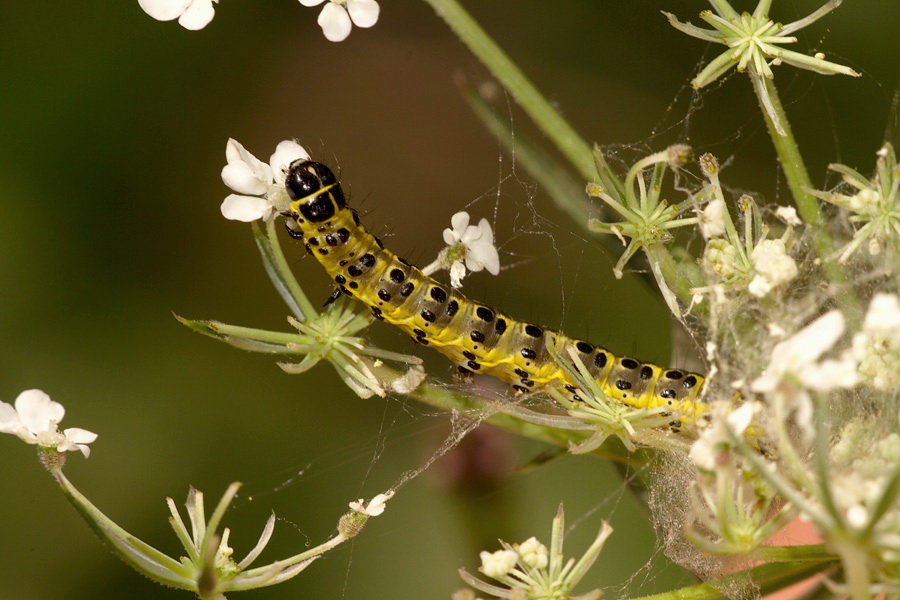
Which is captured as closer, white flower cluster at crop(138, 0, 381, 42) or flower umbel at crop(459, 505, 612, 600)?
flower umbel at crop(459, 505, 612, 600)

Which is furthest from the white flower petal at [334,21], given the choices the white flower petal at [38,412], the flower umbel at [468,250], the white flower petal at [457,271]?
the white flower petal at [38,412]

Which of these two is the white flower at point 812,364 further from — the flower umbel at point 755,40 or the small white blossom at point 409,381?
the small white blossom at point 409,381

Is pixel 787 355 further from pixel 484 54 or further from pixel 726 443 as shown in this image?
pixel 484 54

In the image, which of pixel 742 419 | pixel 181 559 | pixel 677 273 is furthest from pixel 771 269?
pixel 181 559

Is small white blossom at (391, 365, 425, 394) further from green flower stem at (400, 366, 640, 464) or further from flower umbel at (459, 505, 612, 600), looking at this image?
flower umbel at (459, 505, 612, 600)

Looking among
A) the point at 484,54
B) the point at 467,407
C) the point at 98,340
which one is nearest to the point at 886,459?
the point at 467,407

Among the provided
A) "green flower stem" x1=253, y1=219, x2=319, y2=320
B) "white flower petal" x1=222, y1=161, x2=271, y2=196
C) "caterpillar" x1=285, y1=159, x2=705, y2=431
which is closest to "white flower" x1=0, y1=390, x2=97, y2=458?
"green flower stem" x1=253, y1=219, x2=319, y2=320
